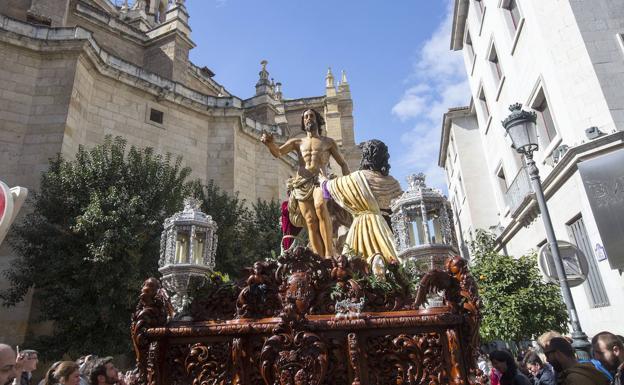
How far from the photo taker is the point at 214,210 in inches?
538

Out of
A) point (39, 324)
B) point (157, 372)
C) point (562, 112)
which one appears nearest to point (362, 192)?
point (157, 372)

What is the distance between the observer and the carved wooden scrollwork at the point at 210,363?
2574 millimetres

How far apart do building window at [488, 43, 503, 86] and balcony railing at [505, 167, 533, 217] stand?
3.67 m

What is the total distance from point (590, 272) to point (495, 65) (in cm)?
840

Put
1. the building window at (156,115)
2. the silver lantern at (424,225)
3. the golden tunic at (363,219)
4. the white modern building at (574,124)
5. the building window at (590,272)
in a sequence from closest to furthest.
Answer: the silver lantern at (424,225)
the golden tunic at (363,219)
the white modern building at (574,124)
the building window at (590,272)
the building window at (156,115)

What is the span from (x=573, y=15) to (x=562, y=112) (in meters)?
2.16

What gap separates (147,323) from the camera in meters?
2.67

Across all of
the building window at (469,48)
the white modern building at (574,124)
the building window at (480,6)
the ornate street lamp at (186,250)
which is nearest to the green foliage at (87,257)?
the ornate street lamp at (186,250)

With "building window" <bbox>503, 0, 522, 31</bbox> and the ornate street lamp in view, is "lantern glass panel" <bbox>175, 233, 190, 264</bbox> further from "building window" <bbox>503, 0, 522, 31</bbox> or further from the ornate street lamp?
"building window" <bbox>503, 0, 522, 31</bbox>

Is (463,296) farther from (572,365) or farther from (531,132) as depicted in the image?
(531,132)

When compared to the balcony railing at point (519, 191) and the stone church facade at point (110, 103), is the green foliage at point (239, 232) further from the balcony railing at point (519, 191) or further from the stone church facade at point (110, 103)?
the balcony railing at point (519, 191)

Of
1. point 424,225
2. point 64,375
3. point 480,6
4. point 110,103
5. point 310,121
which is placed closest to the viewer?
point 424,225

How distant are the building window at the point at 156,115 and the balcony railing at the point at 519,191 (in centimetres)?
1371

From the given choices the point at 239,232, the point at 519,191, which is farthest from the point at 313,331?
the point at 239,232
